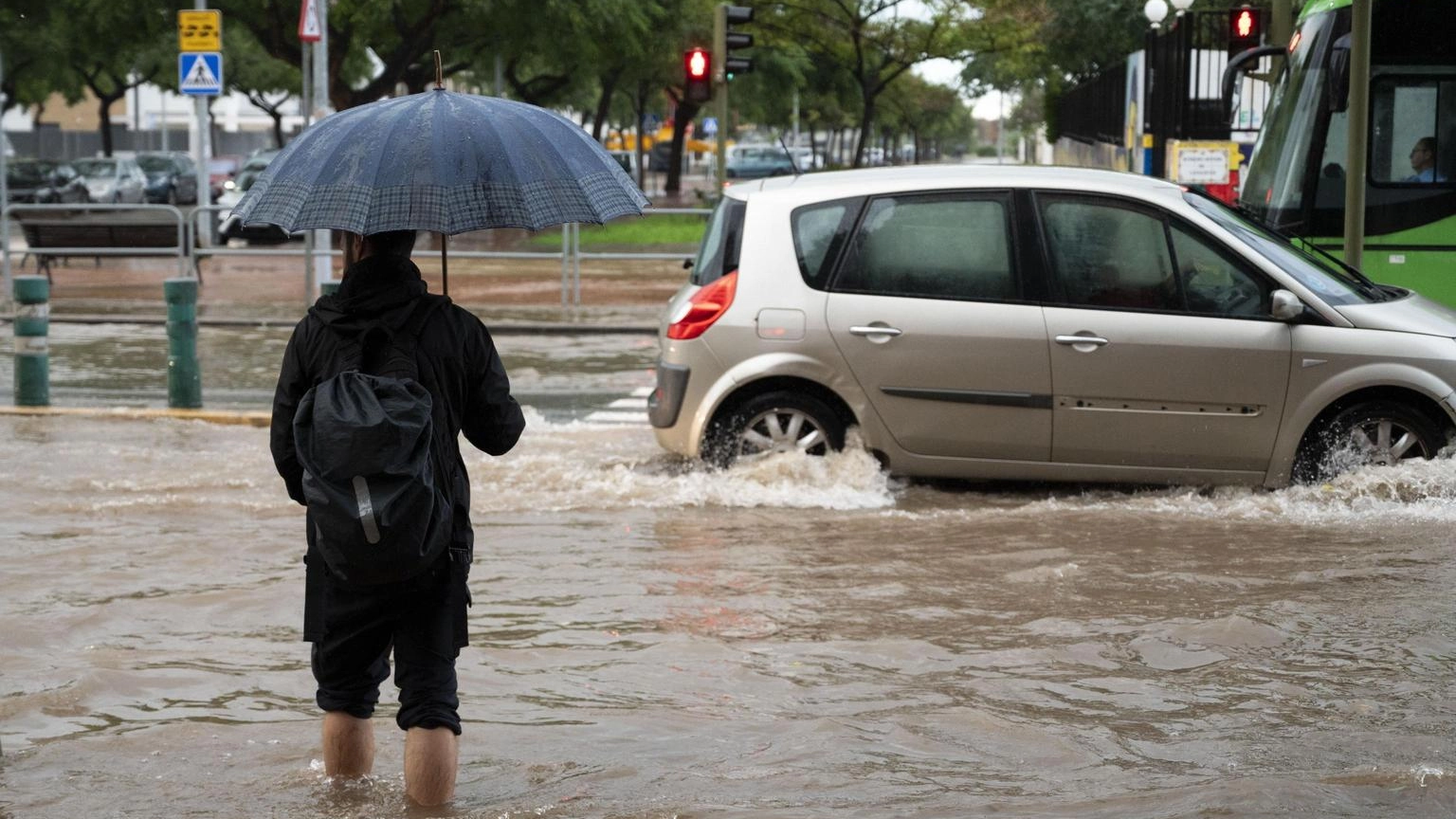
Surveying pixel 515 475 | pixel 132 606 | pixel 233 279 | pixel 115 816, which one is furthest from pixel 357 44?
pixel 115 816

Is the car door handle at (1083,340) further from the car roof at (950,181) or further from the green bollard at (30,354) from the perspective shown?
the green bollard at (30,354)

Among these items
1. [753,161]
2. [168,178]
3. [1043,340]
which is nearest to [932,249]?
[1043,340]

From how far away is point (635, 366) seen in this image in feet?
50.0

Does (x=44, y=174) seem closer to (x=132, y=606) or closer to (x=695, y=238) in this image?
(x=695, y=238)

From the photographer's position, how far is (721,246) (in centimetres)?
922

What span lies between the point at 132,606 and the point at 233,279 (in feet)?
58.1

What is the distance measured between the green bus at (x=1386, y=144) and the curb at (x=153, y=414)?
6892mm

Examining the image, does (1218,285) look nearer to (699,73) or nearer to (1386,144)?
(1386,144)

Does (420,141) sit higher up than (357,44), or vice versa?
(357,44)

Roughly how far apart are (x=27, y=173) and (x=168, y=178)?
361 centimetres

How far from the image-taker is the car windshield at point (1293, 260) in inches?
340

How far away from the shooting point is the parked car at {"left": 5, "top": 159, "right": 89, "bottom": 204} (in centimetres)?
4359

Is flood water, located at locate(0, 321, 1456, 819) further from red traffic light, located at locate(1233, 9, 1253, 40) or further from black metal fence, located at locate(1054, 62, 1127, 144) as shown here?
black metal fence, located at locate(1054, 62, 1127, 144)

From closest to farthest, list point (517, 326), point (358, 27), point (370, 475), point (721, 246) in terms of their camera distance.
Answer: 1. point (370, 475)
2. point (721, 246)
3. point (517, 326)
4. point (358, 27)
